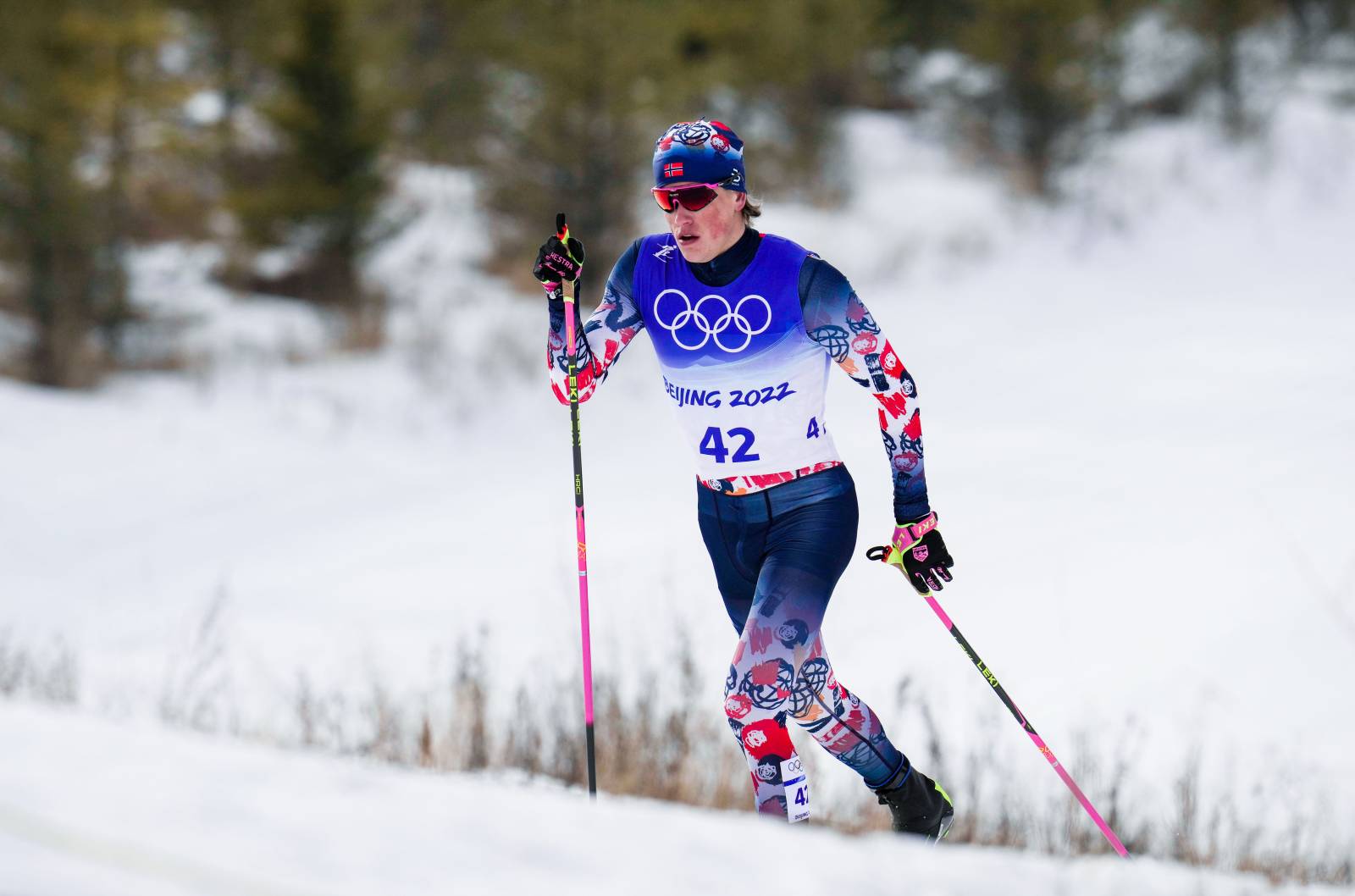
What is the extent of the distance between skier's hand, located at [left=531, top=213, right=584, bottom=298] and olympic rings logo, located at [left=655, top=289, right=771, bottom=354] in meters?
0.33

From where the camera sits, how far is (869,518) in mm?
9078

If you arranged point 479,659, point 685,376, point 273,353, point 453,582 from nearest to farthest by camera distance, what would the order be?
point 685,376 → point 479,659 → point 453,582 → point 273,353

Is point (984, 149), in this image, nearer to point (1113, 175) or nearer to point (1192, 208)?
point (1113, 175)

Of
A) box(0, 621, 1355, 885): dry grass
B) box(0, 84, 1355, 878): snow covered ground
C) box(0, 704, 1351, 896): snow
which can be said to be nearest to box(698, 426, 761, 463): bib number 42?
box(0, 621, 1355, 885): dry grass

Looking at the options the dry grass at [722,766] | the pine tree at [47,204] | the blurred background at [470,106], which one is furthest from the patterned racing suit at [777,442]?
the blurred background at [470,106]

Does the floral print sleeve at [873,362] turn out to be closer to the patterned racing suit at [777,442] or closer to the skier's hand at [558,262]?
the patterned racing suit at [777,442]

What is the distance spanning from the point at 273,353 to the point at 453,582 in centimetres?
826

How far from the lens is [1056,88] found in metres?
20.8

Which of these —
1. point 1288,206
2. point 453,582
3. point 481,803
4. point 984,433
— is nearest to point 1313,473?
point 984,433

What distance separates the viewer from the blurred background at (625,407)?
5.09 m

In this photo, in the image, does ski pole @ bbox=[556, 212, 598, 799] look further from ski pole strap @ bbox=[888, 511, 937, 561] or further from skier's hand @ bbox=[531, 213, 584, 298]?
ski pole strap @ bbox=[888, 511, 937, 561]

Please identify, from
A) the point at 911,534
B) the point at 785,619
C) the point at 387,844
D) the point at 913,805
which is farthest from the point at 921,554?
the point at 387,844

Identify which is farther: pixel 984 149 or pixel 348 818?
pixel 984 149

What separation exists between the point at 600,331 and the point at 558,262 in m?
0.28
